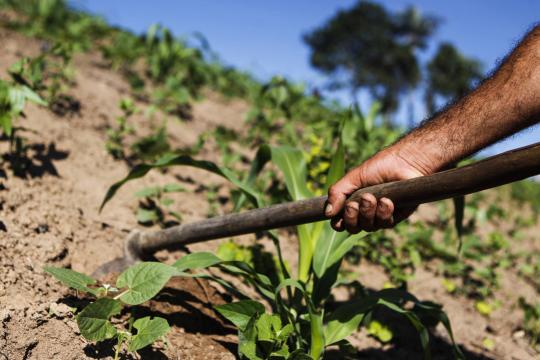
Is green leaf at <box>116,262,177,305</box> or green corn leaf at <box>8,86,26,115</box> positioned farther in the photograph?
green corn leaf at <box>8,86,26,115</box>

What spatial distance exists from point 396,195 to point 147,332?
956 mm

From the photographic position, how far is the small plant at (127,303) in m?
1.46

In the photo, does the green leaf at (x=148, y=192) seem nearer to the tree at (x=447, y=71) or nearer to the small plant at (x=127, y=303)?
the small plant at (x=127, y=303)

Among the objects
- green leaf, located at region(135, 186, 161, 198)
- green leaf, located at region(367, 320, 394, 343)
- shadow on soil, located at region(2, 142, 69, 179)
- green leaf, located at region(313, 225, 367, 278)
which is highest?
shadow on soil, located at region(2, 142, 69, 179)

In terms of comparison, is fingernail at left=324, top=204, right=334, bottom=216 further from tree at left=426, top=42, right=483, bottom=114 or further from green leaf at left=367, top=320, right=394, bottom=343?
tree at left=426, top=42, right=483, bottom=114

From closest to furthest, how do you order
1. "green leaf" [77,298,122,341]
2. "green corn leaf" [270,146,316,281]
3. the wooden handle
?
the wooden handle < "green leaf" [77,298,122,341] < "green corn leaf" [270,146,316,281]

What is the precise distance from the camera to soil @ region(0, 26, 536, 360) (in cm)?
162

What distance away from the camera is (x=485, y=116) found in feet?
5.10

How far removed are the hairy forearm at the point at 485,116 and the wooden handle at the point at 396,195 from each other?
0.28m

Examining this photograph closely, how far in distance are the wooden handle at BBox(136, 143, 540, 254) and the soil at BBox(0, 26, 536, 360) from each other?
26 cm

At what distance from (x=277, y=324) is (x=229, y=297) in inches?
25.1

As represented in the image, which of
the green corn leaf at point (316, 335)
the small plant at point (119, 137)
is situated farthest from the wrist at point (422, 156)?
the small plant at point (119, 137)

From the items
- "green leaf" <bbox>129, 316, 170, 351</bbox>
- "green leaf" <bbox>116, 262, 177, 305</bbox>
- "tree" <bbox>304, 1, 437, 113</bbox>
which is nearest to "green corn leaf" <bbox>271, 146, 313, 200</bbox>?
"green leaf" <bbox>116, 262, 177, 305</bbox>

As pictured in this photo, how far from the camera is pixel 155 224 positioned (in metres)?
2.71
